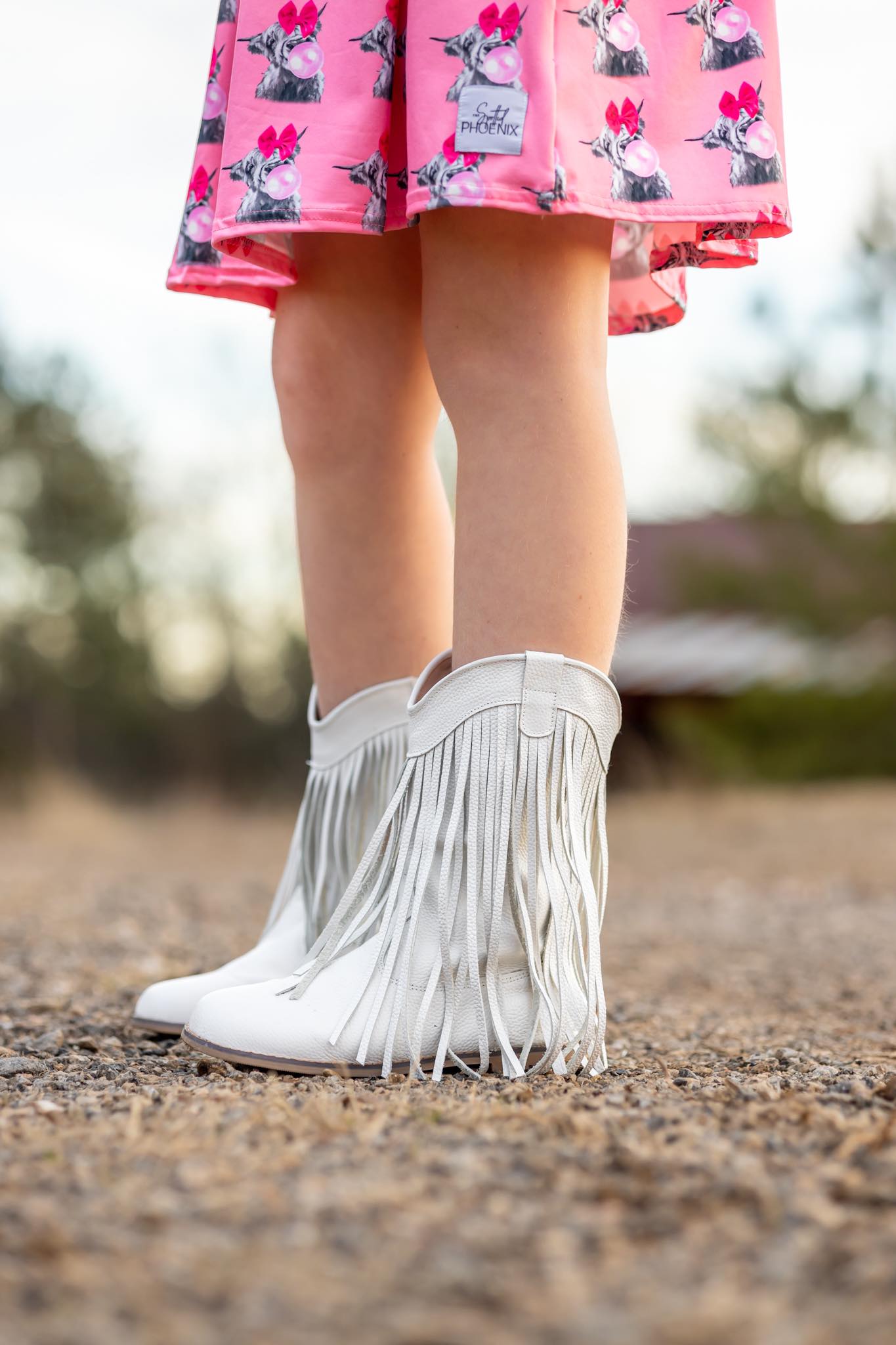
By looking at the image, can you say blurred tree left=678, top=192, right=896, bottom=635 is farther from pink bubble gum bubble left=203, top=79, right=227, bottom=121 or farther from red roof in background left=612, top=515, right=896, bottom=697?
pink bubble gum bubble left=203, top=79, right=227, bottom=121

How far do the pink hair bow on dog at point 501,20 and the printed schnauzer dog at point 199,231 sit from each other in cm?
32

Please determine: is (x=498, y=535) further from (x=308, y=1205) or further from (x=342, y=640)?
(x=308, y=1205)

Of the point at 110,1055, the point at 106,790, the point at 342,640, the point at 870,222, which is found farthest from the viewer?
the point at 106,790

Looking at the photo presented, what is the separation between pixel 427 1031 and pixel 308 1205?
36 centimetres

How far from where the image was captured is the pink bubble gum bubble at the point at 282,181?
0.89 metres

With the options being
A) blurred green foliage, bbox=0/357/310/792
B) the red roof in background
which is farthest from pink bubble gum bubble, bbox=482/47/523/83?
blurred green foliage, bbox=0/357/310/792

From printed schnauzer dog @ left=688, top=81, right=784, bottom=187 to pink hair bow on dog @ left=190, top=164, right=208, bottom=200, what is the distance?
432 millimetres

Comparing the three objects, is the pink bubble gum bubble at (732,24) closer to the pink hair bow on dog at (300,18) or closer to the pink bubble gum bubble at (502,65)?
the pink bubble gum bubble at (502,65)

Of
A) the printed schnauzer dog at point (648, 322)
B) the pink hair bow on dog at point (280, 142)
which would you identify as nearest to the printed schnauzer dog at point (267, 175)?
the pink hair bow on dog at point (280, 142)

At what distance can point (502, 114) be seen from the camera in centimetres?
83

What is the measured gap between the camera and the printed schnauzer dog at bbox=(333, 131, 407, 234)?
2.94ft

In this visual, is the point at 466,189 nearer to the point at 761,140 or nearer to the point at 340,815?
the point at 761,140

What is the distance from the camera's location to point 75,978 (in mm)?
1512

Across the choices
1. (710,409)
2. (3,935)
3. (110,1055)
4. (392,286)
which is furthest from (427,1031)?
A: (710,409)
